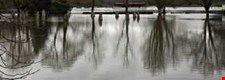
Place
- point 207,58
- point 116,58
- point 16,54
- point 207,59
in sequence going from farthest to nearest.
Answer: point 16,54 → point 116,58 → point 207,58 → point 207,59

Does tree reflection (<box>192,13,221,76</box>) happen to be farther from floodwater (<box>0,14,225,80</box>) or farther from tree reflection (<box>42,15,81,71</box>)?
tree reflection (<box>42,15,81,71</box>)

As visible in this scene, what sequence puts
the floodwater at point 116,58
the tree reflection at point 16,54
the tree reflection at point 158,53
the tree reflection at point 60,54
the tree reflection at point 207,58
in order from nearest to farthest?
the tree reflection at point 16,54
the floodwater at point 116,58
the tree reflection at point 207,58
the tree reflection at point 158,53
the tree reflection at point 60,54

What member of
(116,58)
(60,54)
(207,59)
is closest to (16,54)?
(60,54)

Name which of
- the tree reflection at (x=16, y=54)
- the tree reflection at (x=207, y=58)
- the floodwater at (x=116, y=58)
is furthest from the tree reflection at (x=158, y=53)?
the tree reflection at (x=16, y=54)

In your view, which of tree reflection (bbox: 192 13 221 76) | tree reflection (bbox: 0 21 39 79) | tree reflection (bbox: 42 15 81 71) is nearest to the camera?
tree reflection (bbox: 0 21 39 79)

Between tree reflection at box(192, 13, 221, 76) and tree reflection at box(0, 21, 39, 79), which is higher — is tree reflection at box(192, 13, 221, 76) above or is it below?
below

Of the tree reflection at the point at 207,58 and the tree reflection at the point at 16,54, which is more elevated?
the tree reflection at the point at 16,54

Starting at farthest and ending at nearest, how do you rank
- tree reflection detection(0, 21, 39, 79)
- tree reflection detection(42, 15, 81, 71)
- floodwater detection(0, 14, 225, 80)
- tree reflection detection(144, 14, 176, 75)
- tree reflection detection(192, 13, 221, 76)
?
tree reflection detection(42, 15, 81, 71) → tree reflection detection(144, 14, 176, 75) → tree reflection detection(192, 13, 221, 76) → floodwater detection(0, 14, 225, 80) → tree reflection detection(0, 21, 39, 79)

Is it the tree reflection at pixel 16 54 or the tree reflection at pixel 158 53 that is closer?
the tree reflection at pixel 16 54

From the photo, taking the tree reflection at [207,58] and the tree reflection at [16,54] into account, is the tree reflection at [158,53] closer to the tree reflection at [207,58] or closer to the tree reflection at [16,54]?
the tree reflection at [207,58]

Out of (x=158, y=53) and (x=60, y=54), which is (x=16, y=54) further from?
(x=158, y=53)

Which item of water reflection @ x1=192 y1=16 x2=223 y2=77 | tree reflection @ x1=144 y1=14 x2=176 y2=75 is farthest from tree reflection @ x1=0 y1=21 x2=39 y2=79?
water reflection @ x1=192 y1=16 x2=223 y2=77

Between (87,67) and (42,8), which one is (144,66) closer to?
(87,67)

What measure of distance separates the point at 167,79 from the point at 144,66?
228 cm
